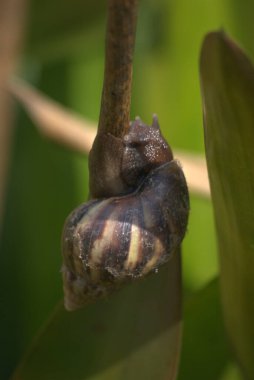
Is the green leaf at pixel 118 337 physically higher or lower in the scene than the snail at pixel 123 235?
lower

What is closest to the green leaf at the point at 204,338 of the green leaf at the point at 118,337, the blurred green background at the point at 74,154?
the green leaf at the point at 118,337

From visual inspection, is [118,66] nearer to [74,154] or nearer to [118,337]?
[118,337]

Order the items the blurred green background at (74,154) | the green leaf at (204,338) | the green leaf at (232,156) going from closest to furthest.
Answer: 1. the green leaf at (232,156)
2. the green leaf at (204,338)
3. the blurred green background at (74,154)

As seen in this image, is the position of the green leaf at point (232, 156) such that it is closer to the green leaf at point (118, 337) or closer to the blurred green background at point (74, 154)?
the green leaf at point (118, 337)

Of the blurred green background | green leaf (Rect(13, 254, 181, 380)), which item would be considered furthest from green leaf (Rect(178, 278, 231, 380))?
the blurred green background

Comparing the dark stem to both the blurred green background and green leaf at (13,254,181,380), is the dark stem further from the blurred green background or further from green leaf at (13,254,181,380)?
the blurred green background

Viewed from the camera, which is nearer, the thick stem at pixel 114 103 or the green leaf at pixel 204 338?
the thick stem at pixel 114 103

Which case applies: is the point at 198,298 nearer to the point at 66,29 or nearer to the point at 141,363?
the point at 141,363
